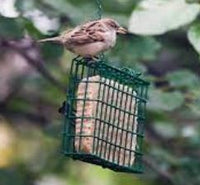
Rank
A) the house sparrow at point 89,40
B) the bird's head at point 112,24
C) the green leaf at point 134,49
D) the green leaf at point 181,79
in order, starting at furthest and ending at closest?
the green leaf at point 181,79
the green leaf at point 134,49
the bird's head at point 112,24
the house sparrow at point 89,40

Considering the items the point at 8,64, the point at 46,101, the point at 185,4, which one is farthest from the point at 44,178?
the point at 185,4

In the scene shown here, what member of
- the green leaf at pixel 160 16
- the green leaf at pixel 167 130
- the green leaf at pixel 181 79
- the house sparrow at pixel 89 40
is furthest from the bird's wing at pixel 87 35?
the green leaf at pixel 167 130

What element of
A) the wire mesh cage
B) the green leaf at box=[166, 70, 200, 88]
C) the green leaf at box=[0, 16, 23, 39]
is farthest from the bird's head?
the green leaf at box=[166, 70, 200, 88]

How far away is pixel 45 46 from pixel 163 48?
1.05m

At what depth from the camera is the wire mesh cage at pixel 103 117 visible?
455cm

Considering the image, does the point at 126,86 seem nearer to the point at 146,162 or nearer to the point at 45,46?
the point at 45,46

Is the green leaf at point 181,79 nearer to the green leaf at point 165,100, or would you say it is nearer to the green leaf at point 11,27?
the green leaf at point 165,100

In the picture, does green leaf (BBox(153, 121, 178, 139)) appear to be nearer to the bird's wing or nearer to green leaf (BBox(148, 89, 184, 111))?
green leaf (BBox(148, 89, 184, 111))

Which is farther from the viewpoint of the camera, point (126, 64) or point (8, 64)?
point (8, 64)

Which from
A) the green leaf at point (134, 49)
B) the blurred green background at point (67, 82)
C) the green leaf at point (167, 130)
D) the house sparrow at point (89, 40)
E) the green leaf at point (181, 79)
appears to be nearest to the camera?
the house sparrow at point (89, 40)

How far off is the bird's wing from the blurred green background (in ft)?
0.49

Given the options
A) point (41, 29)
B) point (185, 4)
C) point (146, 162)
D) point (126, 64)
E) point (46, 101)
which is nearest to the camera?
point (185, 4)

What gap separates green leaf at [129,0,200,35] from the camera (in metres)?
4.58

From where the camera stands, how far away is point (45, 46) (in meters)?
5.75
